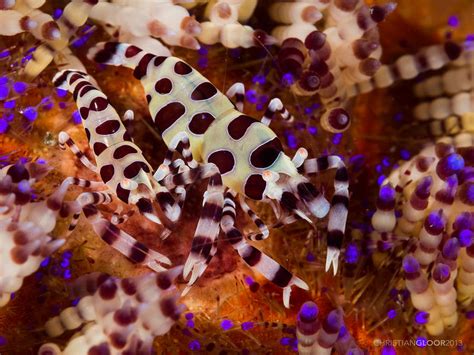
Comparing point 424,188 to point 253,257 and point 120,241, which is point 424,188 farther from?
point 120,241

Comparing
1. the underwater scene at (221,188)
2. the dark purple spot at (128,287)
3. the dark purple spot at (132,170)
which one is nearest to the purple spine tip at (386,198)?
the underwater scene at (221,188)

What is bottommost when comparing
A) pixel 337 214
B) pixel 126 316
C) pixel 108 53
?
pixel 337 214

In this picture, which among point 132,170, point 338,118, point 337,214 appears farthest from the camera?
point 338,118

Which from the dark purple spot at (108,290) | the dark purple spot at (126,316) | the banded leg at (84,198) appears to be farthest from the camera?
the banded leg at (84,198)

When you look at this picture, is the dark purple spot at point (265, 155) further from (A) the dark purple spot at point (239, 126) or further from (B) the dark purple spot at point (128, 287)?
(B) the dark purple spot at point (128, 287)

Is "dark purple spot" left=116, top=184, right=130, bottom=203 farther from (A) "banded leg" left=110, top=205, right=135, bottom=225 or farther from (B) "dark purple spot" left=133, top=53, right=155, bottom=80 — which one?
(B) "dark purple spot" left=133, top=53, right=155, bottom=80

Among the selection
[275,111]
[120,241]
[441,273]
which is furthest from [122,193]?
[441,273]

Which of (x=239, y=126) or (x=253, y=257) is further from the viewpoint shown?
(x=239, y=126)

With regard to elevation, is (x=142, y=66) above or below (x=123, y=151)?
above
